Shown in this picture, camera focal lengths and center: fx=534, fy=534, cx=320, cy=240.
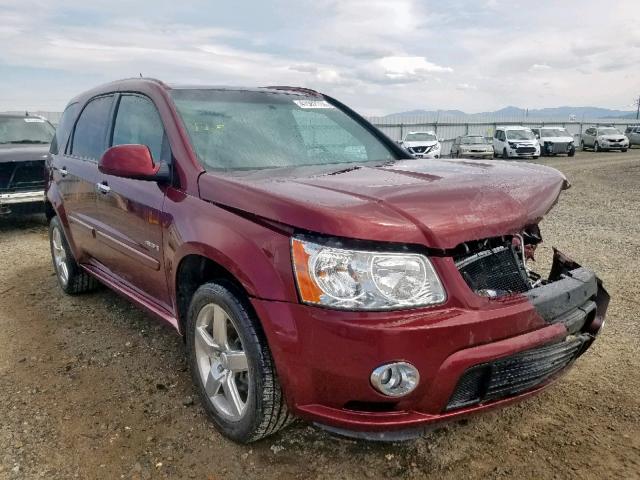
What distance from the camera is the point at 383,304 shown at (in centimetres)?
201

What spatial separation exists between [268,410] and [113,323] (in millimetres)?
2373

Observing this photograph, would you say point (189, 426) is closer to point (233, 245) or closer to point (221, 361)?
point (221, 361)

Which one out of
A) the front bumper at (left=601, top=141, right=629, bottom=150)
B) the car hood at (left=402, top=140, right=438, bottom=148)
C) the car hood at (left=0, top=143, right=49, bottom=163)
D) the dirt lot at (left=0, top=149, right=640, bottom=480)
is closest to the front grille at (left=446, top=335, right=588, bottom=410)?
the dirt lot at (left=0, top=149, right=640, bottom=480)

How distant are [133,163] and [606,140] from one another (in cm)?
3305

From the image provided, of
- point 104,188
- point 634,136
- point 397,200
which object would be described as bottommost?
point 634,136

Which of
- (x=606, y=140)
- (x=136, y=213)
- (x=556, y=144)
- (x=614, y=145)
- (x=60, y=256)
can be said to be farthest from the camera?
(x=606, y=140)

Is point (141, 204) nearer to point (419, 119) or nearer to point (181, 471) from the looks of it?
point (181, 471)

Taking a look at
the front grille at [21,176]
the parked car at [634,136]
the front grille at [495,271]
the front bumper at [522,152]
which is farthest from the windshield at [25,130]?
the parked car at [634,136]

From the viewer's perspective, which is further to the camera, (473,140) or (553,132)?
(553,132)

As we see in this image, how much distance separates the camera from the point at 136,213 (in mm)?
3209

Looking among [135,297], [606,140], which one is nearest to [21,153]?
[135,297]

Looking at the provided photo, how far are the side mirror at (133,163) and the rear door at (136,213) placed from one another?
104mm

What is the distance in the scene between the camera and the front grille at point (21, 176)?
305 inches

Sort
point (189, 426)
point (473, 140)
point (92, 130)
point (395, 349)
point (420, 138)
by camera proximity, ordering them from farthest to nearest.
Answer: point (473, 140), point (420, 138), point (92, 130), point (189, 426), point (395, 349)
